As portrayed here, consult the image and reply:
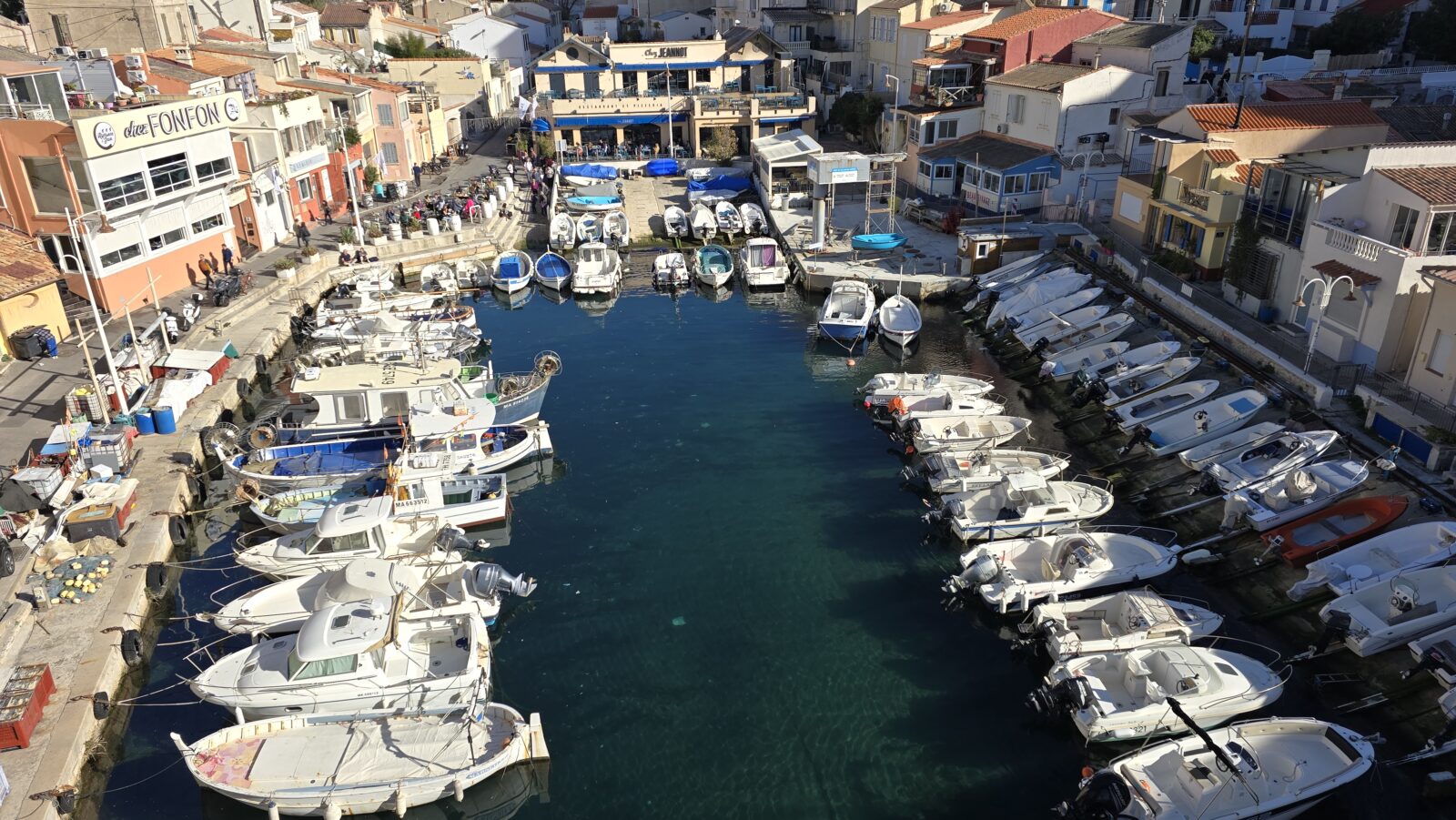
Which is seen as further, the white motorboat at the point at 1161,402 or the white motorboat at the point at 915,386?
the white motorboat at the point at 915,386

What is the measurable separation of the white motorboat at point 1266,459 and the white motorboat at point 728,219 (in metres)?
30.4

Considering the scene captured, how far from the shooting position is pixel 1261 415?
2595 cm

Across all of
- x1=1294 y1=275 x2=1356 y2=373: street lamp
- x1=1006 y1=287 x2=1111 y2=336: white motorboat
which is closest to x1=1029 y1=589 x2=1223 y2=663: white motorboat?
x1=1294 y1=275 x2=1356 y2=373: street lamp

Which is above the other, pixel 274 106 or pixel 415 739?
pixel 274 106

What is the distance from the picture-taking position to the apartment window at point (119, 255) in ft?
110

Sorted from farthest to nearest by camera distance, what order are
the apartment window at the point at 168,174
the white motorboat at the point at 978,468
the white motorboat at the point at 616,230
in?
the white motorboat at the point at 616,230
the apartment window at the point at 168,174
the white motorboat at the point at 978,468

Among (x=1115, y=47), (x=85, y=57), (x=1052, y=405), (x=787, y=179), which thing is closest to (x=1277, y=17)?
(x=1115, y=47)

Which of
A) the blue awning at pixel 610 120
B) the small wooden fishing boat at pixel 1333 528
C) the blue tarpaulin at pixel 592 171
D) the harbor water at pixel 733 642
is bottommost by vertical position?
the harbor water at pixel 733 642

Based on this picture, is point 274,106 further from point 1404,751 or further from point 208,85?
point 1404,751

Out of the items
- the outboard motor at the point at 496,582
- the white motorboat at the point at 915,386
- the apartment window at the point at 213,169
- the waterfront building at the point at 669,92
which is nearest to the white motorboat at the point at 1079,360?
the white motorboat at the point at 915,386

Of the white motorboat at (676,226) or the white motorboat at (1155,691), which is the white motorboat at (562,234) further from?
the white motorboat at (1155,691)

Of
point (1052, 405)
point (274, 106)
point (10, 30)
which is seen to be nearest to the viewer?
point (1052, 405)

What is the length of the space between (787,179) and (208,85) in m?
29.9

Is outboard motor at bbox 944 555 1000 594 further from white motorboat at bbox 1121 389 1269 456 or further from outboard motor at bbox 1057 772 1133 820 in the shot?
white motorboat at bbox 1121 389 1269 456
